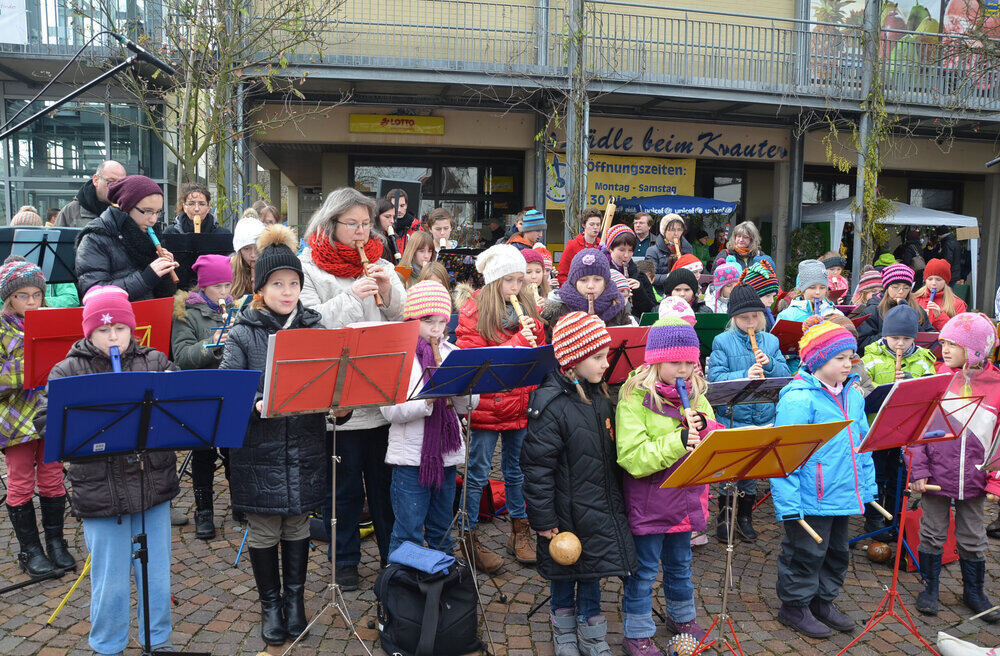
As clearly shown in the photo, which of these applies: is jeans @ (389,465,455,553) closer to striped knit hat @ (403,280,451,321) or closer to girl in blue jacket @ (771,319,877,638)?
striped knit hat @ (403,280,451,321)

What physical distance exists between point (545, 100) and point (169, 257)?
995cm

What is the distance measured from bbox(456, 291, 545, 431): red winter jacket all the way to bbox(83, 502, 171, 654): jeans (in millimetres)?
1865

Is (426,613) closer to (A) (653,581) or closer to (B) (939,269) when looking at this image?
(A) (653,581)

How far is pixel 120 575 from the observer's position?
357cm

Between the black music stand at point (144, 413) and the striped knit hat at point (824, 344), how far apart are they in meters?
2.92

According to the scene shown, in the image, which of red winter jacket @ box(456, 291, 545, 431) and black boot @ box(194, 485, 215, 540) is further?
black boot @ box(194, 485, 215, 540)

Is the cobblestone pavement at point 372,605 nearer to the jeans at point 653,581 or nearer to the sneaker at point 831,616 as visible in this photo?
the sneaker at point 831,616

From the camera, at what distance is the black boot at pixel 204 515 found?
523cm

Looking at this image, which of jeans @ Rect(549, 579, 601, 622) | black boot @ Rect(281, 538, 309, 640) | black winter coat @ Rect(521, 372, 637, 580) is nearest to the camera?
black winter coat @ Rect(521, 372, 637, 580)

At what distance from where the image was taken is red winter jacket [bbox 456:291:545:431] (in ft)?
15.6

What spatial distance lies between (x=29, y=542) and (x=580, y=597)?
337 centimetres

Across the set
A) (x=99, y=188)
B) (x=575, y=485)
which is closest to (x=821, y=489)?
(x=575, y=485)

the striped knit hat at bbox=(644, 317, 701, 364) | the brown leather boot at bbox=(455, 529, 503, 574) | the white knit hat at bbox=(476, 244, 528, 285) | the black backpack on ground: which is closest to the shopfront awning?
the white knit hat at bbox=(476, 244, 528, 285)

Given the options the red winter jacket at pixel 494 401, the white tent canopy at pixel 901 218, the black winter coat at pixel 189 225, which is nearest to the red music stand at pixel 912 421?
the red winter jacket at pixel 494 401
